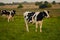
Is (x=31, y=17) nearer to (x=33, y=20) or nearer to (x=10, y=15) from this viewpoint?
(x=33, y=20)

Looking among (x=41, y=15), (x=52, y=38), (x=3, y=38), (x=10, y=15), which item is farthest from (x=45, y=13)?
(x=10, y=15)

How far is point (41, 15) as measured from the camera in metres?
14.4

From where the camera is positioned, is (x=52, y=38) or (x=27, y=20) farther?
(x=27, y=20)

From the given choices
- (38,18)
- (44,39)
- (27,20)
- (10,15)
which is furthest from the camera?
(10,15)

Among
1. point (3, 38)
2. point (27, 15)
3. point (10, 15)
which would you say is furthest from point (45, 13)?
point (10, 15)

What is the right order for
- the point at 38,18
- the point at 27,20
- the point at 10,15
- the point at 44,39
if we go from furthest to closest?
the point at 10,15 < the point at 27,20 < the point at 38,18 < the point at 44,39

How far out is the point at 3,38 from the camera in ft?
40.1

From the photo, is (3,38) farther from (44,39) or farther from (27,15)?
(27,15)

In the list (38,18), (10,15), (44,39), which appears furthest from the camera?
(10,15)

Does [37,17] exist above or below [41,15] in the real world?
below

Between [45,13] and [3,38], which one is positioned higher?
[45,13]

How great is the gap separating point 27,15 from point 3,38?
365 centimetres

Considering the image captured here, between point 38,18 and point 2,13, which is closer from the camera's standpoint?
point 38,18

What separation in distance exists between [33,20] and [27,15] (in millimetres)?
769
